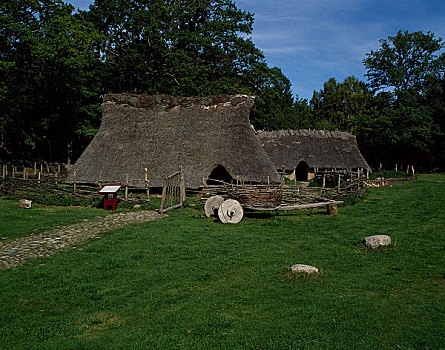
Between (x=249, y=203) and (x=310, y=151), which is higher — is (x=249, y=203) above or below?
below

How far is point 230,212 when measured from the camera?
14.2 meters

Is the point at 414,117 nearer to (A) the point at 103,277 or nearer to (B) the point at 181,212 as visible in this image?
(B) the point at 181,212

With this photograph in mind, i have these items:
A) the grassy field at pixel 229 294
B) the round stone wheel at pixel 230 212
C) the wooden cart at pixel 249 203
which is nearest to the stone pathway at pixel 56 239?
the grassy field at pixel 229 294

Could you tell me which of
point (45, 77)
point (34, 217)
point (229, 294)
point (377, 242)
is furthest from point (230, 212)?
point (45, 77)

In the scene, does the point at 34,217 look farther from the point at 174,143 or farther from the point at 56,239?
the point at 174,143

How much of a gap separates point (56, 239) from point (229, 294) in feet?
21.9

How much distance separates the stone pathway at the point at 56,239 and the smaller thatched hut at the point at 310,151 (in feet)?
67.3

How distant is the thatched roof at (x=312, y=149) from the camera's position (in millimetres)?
33906

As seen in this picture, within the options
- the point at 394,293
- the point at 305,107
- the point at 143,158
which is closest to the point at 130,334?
the point at 394,293

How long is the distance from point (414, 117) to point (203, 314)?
45.0 meters

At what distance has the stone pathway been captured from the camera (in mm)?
9453

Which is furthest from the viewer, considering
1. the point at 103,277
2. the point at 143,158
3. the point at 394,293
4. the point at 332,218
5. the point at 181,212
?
the point at 143,158

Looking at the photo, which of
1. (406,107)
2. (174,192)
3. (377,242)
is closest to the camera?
(377,242)

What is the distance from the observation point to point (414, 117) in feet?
144
